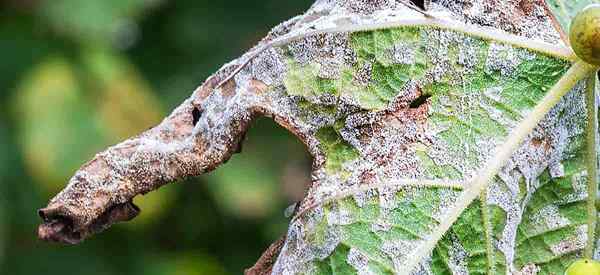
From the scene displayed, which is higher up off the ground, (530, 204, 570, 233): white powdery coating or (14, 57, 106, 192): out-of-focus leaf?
(14, 57, 106, 192): out-of-focus leaf

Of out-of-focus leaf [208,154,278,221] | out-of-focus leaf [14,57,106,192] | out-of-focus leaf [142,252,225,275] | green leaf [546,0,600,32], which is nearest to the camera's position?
green leaf [546,0,600,32]

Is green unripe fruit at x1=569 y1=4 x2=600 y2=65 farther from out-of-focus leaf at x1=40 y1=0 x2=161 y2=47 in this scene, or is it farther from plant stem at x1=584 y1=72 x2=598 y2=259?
out-of-focus leaf at x1=40 y1=0 x2=161 y2=47

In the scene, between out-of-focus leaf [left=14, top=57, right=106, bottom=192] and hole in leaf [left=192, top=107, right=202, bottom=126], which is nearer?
hole in leaf [left=192, top=107, right=202, bottom=126]

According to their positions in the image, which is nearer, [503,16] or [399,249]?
[399,249]

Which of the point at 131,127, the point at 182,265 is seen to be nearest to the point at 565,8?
the point at 131,127

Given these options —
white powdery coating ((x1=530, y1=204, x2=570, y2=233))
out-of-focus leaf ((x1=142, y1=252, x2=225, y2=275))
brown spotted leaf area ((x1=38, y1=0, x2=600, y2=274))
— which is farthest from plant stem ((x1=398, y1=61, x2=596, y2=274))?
out-of-focus leaf ((x1=142, y1=252, x2=225, y2=275))

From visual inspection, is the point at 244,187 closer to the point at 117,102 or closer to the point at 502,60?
the point at 117,102

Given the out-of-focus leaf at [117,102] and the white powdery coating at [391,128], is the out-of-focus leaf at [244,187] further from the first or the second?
the white powdery coating at [391,128]

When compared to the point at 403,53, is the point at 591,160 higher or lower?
lower
